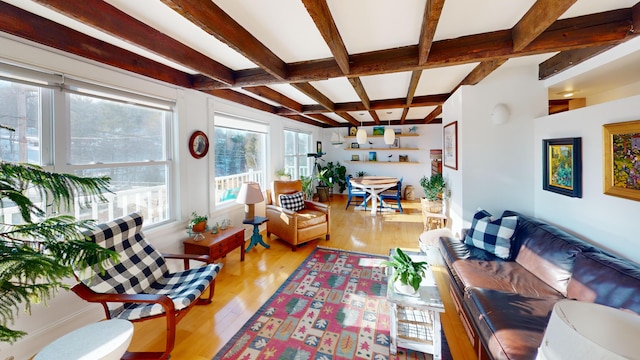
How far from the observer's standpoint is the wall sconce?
8.82 feet

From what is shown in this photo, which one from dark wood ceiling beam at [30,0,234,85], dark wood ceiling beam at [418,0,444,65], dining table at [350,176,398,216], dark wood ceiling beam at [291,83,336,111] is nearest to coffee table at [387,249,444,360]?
dark wood ceiling beam at [418,0,444,65]

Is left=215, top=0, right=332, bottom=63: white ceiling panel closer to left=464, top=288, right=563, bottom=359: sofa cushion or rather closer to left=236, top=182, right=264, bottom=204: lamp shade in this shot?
left=236, top=182, right=264, bottom=204: lamp shade

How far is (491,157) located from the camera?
112 inches

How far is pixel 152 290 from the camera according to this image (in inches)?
79.0

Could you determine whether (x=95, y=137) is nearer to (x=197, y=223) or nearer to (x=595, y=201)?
(x=197, y=223)

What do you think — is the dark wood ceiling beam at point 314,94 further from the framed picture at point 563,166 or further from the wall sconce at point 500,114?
the framed picture at point 563,166

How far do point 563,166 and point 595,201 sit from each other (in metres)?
0.45

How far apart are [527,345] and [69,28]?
3572mm

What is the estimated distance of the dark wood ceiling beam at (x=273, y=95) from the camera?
10.4 ft

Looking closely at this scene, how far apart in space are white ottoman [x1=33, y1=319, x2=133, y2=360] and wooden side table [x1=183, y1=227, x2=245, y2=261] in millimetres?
1195

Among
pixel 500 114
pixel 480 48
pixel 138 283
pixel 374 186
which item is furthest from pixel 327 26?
pixel 374 186

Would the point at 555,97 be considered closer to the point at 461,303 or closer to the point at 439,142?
the point at 461,303

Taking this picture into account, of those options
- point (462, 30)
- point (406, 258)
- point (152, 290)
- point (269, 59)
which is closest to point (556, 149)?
point (462, 30)

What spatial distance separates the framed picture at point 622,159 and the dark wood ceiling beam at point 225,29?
2678 millimetres
